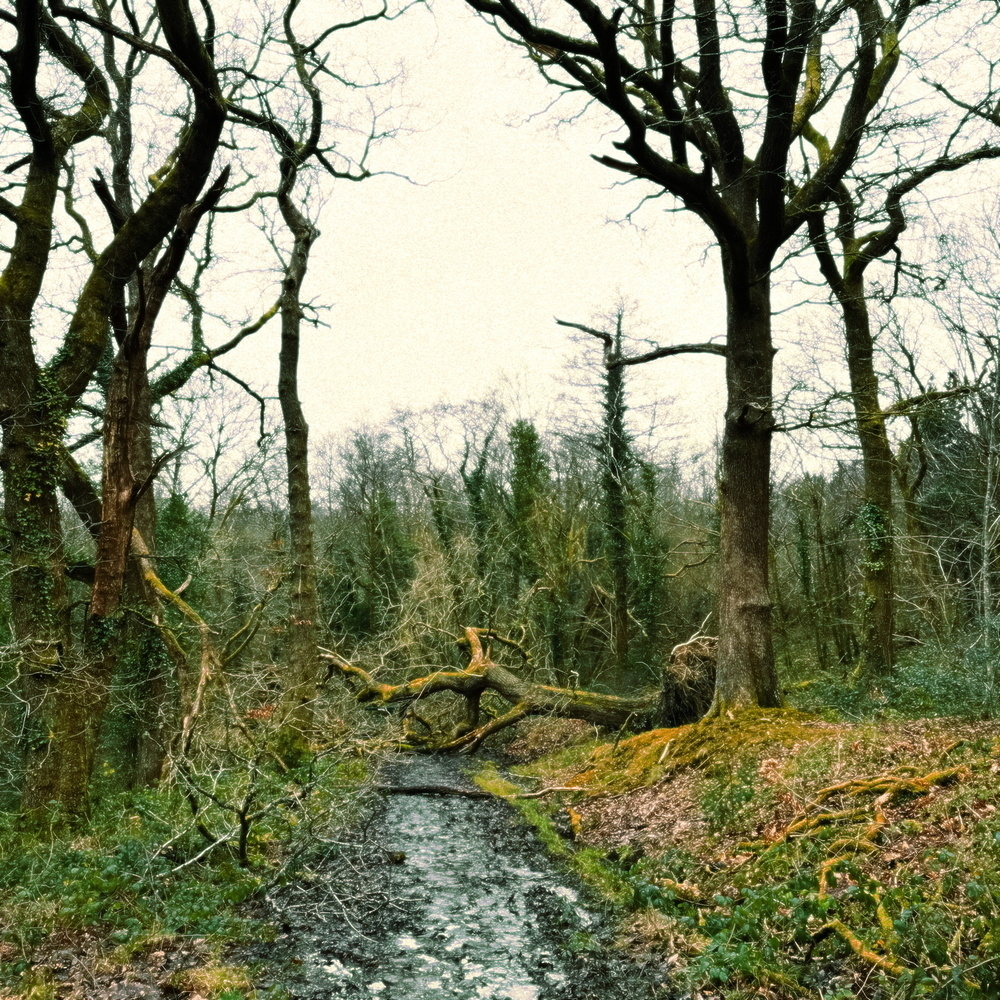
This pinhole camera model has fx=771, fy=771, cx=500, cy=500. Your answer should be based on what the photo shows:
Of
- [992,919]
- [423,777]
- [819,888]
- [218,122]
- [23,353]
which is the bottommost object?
[423,777]

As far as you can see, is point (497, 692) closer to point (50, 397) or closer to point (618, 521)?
point (618, 521)

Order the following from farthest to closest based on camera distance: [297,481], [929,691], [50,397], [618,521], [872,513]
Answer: [618,521]
[872,513]
[297,481]
[929,691]
[50,397]

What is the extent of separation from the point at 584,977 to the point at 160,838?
172 inches

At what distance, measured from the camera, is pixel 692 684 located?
1203 cm

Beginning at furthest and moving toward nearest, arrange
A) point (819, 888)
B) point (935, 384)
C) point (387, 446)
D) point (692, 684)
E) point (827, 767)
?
point (387, 446) → point (935, 384) → point (692, 684) → point (827, 767) → point (819, 888)

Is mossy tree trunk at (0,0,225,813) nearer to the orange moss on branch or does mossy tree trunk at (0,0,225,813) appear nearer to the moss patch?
the moss patch

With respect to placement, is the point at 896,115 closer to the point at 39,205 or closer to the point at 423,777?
the point at 39,205

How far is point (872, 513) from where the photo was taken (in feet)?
47.4

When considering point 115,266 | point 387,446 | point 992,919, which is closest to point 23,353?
point 115,266

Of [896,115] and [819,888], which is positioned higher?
[896,115]

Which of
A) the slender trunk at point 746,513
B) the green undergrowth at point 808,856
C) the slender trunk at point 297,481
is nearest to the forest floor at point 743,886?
the green undergrowth at point 808,856

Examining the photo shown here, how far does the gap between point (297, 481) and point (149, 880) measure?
8821 millimetres

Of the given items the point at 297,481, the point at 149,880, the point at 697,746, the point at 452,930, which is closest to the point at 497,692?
the point at 297,481

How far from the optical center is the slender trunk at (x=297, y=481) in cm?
1387
